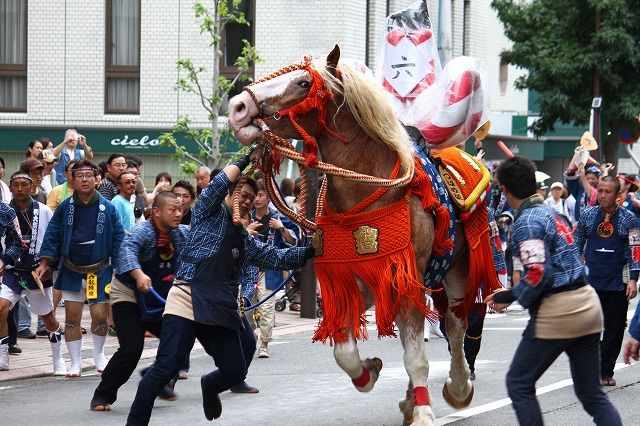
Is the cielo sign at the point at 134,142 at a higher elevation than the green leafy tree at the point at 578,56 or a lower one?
lower

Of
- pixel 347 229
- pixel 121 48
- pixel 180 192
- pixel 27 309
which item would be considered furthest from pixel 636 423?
pixel 121 48

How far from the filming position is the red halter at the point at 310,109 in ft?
24.0

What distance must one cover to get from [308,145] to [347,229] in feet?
1.96

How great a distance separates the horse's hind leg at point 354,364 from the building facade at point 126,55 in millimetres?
18067

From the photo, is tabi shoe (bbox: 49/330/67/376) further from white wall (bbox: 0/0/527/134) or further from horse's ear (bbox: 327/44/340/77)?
white wall (bbox: 0/0/527/134)

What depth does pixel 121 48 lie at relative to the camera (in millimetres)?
26078

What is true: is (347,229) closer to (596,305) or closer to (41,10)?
(596,305)

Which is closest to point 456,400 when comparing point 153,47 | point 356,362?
point 356,362

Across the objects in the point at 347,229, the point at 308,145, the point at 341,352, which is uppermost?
the point at 308,145

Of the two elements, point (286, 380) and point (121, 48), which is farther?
point (121, 48)

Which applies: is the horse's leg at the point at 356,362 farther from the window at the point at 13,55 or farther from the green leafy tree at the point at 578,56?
the green leafy tree at the point at 578,56

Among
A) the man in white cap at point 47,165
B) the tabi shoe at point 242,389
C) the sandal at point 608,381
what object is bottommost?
the tabi shoe at point 242,389

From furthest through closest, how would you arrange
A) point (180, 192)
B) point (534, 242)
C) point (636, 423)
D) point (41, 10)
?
point (41, 10) → point (180, 192) → point (636, 423) → point (534, 242)

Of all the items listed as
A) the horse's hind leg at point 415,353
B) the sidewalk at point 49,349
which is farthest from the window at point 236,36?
the horse's hind leg at point 415,353
